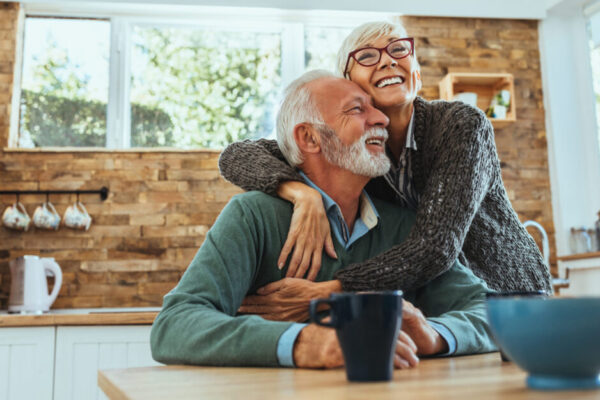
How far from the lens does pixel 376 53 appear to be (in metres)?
→ 1.49

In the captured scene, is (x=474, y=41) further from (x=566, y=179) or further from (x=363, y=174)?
Result: (x=363, y=174)

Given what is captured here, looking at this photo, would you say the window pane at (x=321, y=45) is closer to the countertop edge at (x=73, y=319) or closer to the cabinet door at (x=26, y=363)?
the countertop edge at (x=73, y=319)

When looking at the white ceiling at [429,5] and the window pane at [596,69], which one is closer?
the white ceiling at [429,5]

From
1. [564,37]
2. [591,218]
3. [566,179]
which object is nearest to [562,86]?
[564,37]

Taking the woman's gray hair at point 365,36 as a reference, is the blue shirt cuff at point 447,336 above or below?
below

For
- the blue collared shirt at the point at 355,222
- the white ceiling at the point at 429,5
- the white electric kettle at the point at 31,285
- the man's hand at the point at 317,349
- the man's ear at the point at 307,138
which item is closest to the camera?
the man's hand at the point at 317,349

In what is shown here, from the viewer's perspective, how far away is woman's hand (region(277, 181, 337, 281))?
1.23 meters

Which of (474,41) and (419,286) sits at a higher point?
(474,41)

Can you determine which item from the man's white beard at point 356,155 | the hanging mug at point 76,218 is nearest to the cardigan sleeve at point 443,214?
the man's white beard at point 356,155

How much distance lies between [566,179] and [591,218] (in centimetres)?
28

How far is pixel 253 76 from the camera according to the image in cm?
380

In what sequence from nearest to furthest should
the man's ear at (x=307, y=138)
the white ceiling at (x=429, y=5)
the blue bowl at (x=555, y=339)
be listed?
the blue bowl at (x=555, y=339) < the man's ear at (x=307, y=138) < the white ceiling at (x=429, y=5)

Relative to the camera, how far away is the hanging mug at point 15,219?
3.23 meters

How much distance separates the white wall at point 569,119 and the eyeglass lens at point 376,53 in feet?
8.62
